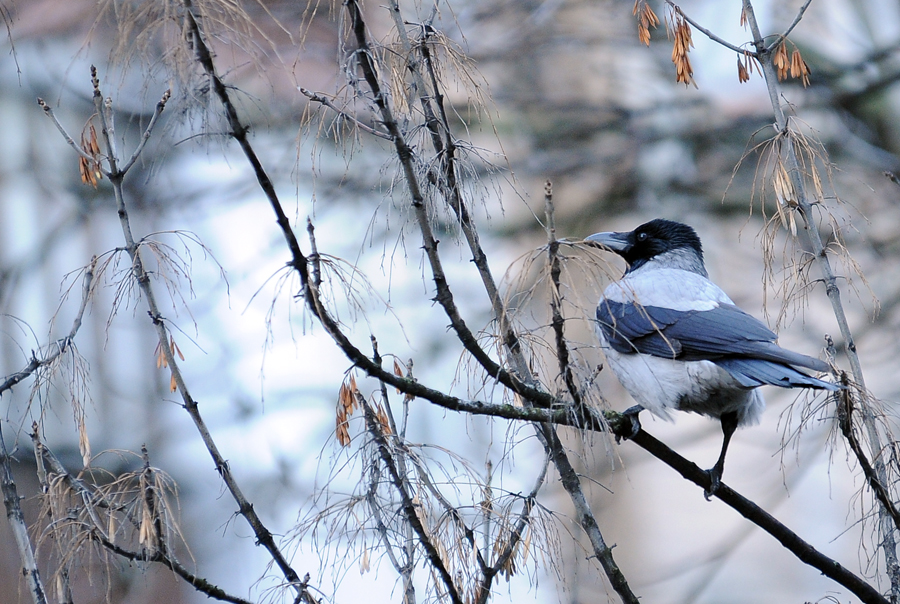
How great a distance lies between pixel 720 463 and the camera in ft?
11.2

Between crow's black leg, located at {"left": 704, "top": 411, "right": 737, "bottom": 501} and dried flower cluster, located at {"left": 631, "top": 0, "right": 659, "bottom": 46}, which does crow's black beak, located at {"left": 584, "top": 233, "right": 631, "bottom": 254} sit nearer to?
crow's black leg, located at {"left": 704, "top": 411, "right": 737, "bottom": 501}

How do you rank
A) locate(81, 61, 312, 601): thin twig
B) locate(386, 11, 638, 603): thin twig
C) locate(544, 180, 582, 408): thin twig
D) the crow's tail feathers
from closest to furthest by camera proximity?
locate(544, 180, 582, 408): thin twig, locate(81, 61, 312, 601): thin twig, locate(386, 11, 638, 603): thin twig, the crow's tail feathers

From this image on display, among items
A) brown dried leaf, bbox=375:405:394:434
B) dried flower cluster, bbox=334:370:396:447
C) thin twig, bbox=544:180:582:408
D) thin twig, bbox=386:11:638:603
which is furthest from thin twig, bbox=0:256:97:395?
thin twig, bbox=544:180:582:408

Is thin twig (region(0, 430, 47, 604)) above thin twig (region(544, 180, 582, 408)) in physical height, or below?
below

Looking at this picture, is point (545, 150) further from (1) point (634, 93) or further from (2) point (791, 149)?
(2) point (791, 149)

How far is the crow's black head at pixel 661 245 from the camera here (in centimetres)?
460

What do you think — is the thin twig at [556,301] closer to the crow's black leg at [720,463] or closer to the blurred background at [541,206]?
the crow's black leg at [720,463]

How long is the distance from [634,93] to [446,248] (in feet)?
9.38

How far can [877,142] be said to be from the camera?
7516mm

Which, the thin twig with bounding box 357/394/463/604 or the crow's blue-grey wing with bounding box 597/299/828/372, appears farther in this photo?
the crow's blue-grey wing with bounding box 597/299/828/372

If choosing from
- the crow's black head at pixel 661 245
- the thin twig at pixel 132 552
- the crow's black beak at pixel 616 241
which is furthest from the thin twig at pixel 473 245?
the crow's black beak at pixel 616 241

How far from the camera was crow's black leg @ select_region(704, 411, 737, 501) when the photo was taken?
3133 mm

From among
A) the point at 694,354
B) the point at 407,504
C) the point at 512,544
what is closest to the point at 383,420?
the point at 407,504

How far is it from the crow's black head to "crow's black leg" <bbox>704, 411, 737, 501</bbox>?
1.01 m
